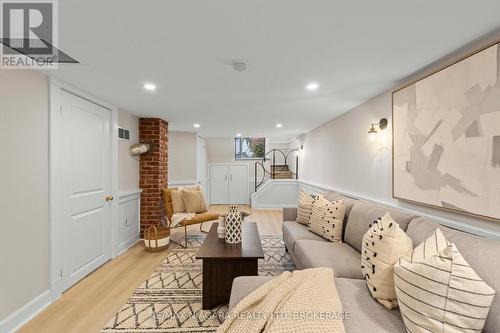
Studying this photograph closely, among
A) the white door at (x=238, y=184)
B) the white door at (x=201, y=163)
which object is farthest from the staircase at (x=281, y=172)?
the white door at (x=201, y=163)

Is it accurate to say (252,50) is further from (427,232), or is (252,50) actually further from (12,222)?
(12,222)

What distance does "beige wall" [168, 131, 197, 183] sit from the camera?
18.7 feet

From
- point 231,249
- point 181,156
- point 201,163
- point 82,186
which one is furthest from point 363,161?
point 201,163

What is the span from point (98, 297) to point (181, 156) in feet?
12.8

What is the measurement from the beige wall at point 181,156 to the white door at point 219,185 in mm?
1748

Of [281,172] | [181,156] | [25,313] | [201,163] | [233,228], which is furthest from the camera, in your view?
[281,172]

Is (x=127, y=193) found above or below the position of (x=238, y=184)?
above

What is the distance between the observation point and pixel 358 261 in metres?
1.97

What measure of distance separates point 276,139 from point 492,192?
679 cm

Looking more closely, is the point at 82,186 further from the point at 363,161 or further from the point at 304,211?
the point at 363,161

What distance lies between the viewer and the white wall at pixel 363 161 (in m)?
1.80

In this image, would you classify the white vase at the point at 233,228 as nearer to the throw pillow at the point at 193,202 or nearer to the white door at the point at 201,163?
the throw pillow at the point at 193,202

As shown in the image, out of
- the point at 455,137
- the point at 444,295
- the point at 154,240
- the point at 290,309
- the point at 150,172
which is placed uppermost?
the point at 455,137

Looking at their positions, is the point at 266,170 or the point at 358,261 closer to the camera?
the point at 358,261
